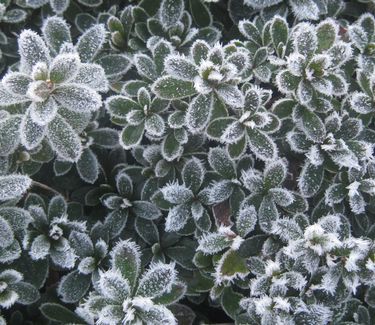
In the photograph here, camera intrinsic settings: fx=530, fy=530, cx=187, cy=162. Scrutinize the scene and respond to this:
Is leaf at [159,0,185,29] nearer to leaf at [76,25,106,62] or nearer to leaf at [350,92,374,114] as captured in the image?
leaf at [76,25,106,62]

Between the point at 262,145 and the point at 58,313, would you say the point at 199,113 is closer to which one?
the point at 262,145

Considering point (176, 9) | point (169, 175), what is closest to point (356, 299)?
point (169, 175)

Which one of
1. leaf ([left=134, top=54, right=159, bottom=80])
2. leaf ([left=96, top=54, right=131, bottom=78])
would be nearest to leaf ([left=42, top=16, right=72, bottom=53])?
leaf ([left=96, top=54, right=131, bottom=78])

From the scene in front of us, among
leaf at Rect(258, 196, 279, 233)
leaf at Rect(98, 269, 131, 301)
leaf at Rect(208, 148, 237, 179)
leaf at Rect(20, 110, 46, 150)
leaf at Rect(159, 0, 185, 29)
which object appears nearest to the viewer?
leaf at Rect(98, 269, 131, 301)

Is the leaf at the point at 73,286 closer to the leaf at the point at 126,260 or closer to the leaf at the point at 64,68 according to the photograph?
the leaf at the point at 126,260

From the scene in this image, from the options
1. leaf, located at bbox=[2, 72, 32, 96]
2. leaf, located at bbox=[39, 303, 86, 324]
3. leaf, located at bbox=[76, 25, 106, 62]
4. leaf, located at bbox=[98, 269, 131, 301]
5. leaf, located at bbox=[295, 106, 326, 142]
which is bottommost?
leaf, located at bbox=[39, 303, 86, 324]

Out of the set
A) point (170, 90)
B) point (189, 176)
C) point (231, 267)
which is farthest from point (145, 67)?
point (231, 267)

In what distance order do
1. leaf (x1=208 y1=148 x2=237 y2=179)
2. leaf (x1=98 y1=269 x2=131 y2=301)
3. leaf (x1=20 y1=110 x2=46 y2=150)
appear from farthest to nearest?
leaf (x1=208 y1=148 x2=237 y2=179) < leaf (x1=20 y1=110 x2=46 y2=150) < leaf (x1=98 y1=269 x2=131 y2=301)

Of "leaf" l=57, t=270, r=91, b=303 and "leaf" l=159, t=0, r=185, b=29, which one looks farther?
"leaf" l=159, t=0, r=185, b=29
